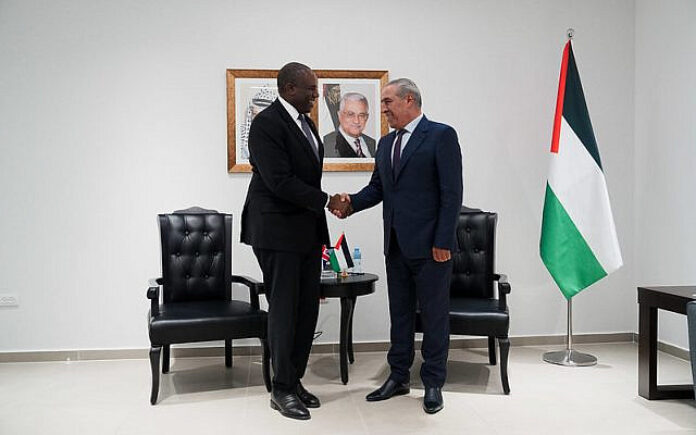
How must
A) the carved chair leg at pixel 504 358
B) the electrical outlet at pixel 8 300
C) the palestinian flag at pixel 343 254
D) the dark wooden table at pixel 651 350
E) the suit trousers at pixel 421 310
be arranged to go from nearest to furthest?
the suit trousers at pixel 421 310
the dark wooden table at pixel 651 350
the carved chair leg at pixel 504 358
the palestinian flag at pixel 343 254
the electrical outlet at pixel 8 300

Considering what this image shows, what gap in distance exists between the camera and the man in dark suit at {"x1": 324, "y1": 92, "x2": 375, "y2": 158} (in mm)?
5043

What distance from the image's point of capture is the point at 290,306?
3.51 metres

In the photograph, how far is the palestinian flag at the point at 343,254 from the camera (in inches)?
173

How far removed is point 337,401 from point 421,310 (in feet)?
2.39

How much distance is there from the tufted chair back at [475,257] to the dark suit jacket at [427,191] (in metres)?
1.10

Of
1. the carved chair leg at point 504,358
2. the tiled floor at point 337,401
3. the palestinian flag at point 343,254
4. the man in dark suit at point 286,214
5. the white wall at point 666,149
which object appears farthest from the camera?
the white wall at point 666,149

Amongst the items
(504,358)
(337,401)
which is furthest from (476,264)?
(337,401)

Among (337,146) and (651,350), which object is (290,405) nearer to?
(651,350)

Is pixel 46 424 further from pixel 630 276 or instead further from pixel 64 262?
pixel 630 276

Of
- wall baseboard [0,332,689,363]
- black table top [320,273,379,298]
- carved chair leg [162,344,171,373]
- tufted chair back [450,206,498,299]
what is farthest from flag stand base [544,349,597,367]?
carved chair leg [162,344,171,373]

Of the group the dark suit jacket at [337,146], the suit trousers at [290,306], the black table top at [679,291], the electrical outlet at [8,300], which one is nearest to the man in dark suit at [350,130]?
the dark suit jacket at [337,146]

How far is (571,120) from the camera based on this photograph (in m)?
4.73

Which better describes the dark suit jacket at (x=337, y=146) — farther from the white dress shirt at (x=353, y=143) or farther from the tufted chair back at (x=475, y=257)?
the tufted chair back at (x=475, y=257)

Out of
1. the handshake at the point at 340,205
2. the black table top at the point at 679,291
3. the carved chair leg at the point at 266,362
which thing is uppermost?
the handshake at the point at 340,205
